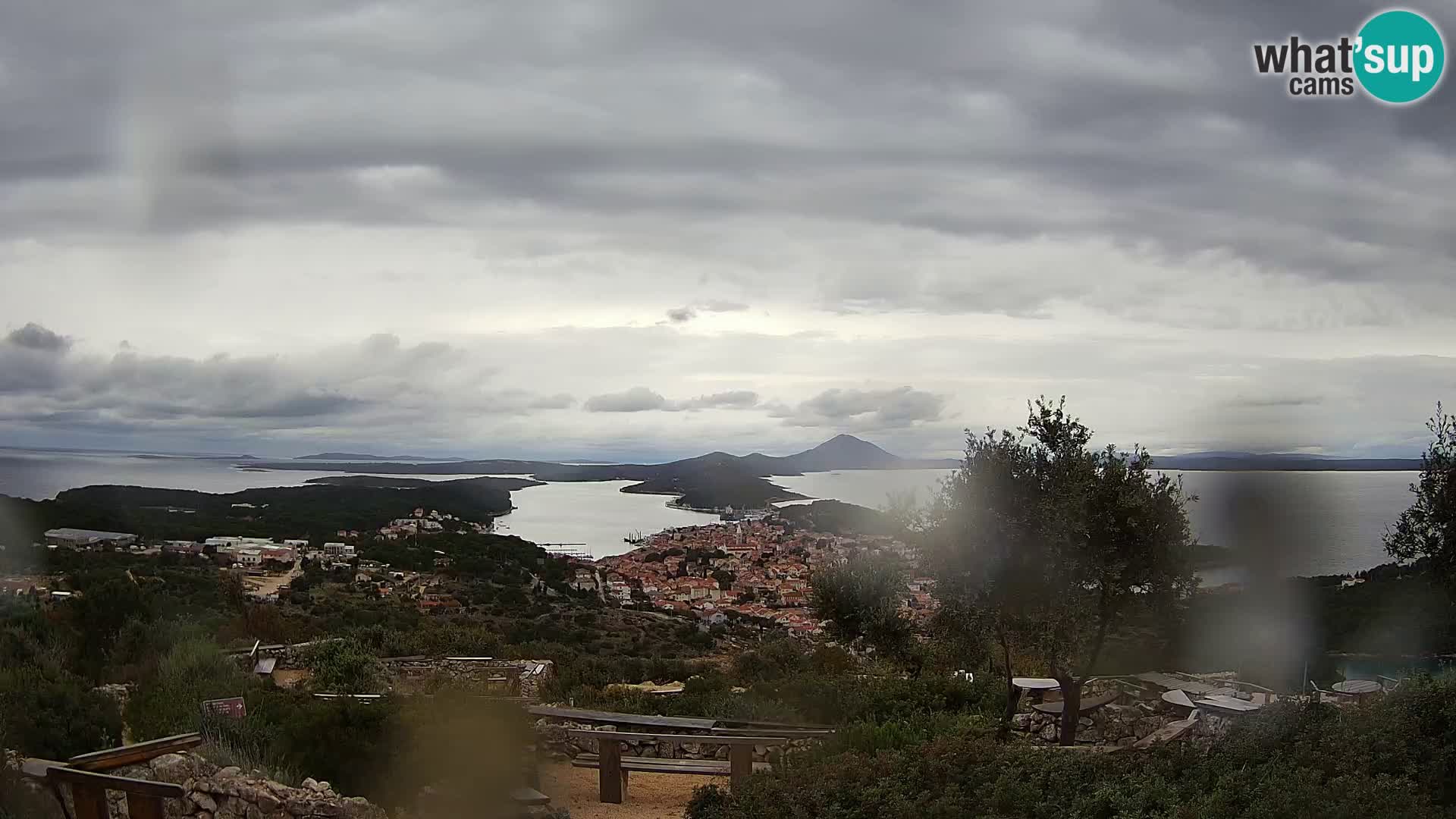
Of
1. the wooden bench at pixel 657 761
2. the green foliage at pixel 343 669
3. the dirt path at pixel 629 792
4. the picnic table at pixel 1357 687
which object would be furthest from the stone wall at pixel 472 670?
the picnic table at pixel 1357 687

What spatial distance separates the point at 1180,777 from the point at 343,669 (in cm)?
923

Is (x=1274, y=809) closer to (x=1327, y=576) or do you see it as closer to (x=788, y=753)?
(x=788, y=753)

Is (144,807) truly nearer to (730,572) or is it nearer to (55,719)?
(55,719)

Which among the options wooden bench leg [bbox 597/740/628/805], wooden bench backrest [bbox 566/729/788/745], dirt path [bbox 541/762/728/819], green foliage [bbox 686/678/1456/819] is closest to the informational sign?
dirt path [bbox 541/762/728/819]

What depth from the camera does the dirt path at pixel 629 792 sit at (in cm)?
800

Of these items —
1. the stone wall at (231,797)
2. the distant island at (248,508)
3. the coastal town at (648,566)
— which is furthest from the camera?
the distant island at (248,508)

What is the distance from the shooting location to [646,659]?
1686 cm

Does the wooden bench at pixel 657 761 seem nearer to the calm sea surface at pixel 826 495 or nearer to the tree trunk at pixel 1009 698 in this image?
the tree trunk at pixel 1009 698

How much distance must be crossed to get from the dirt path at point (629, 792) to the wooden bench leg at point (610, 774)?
8 cm

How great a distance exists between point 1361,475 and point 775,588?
18844mm

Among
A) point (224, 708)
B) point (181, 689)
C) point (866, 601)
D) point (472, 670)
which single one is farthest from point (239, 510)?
point (224, 708)

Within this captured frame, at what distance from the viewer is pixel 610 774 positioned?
27.3ft

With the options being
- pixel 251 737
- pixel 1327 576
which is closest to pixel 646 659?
pixel 251 737

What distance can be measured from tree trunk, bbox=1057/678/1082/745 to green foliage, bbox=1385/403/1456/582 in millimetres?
3282
